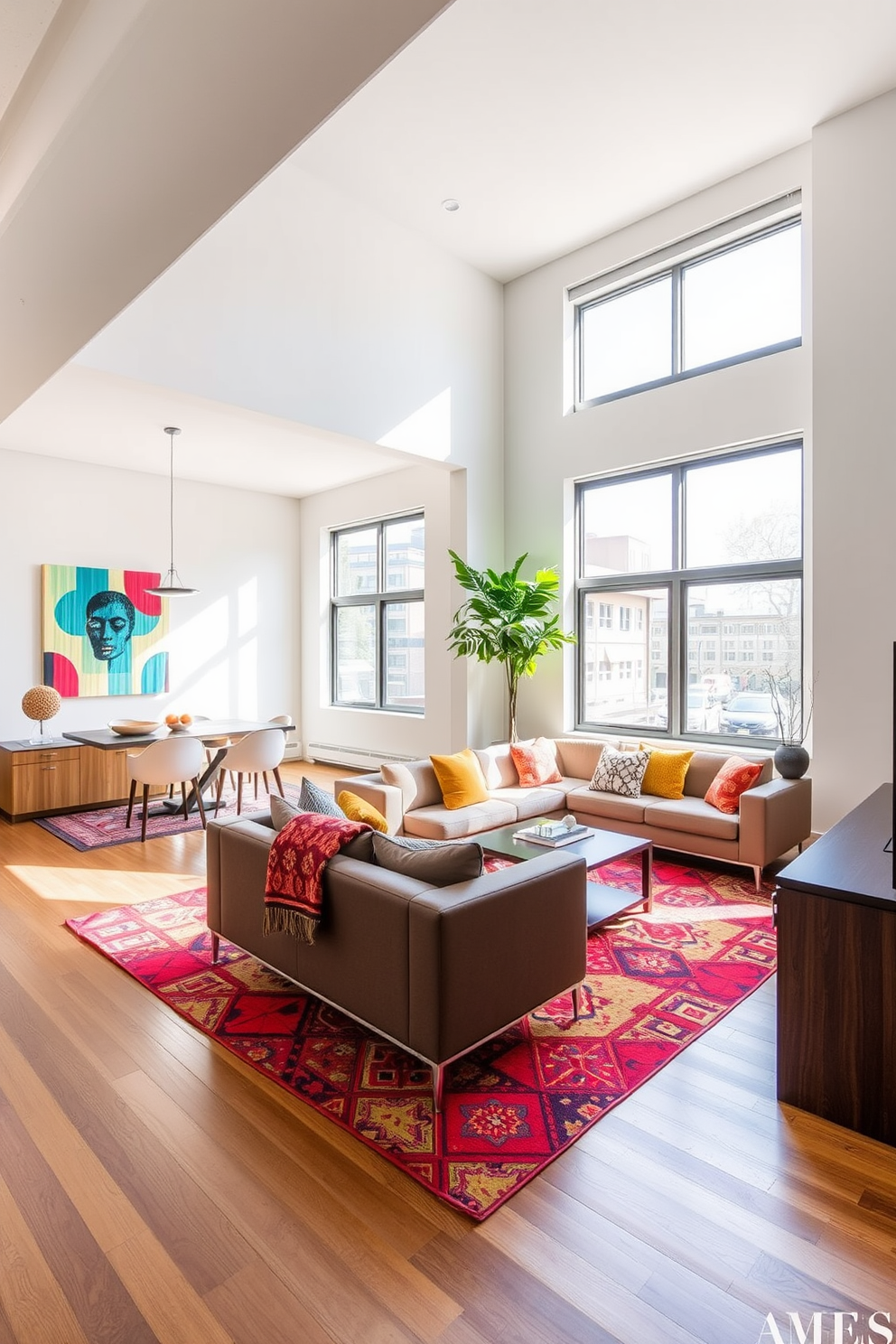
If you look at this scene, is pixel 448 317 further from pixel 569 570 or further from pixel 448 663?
pixel 448 663

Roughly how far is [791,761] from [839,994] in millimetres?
2688

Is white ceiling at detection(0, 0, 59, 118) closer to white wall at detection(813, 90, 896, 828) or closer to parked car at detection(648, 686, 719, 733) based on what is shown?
white wall at detection(813, 90, 896, 828)

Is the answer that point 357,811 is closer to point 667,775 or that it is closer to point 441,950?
point 441,950

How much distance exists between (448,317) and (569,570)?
2362mm

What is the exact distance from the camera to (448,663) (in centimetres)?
701

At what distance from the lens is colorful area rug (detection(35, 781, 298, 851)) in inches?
213

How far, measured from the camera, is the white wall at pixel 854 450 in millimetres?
4469

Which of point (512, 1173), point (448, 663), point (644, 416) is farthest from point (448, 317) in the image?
point (512, 1173)

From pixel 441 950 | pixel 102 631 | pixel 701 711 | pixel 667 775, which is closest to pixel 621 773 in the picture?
pixel 667 775

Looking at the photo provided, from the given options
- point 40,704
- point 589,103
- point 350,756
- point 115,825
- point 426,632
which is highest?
point 589,103

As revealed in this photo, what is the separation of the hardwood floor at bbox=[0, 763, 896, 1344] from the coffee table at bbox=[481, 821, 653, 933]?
0.99m

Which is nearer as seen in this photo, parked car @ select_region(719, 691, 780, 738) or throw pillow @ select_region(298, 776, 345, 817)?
throw pillow @ select_region(298, 776, 345, 817)

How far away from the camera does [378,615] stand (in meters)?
8.16

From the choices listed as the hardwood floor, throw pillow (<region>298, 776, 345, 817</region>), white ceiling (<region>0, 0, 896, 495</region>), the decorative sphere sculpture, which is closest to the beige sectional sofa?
throw pillow (<region>298, 776, 345, 817</region>)
